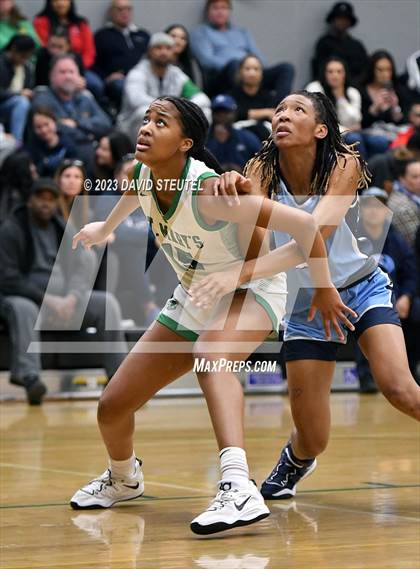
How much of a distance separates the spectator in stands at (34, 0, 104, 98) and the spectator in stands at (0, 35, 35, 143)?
561 millimetres

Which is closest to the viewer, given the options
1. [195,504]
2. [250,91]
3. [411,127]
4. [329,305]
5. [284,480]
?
[329,305]

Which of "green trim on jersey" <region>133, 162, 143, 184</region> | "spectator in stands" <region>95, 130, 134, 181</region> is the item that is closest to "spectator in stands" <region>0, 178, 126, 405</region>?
"spectator in stands" <region>95, 130, 134, 181</region>

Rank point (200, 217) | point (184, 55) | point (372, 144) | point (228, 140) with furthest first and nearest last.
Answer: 1. point (184, 55)
2. point (372, 144)
3. point (228, 140)
4. point (200, 217)

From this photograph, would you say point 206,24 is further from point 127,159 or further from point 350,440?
point 350,440

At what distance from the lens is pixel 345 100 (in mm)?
10852

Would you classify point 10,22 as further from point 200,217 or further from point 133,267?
point 200,217

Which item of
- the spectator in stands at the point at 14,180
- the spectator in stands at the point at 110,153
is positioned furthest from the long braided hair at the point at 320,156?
the spectator in stands at the point at 14,180

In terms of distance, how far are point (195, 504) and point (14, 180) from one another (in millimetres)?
5271

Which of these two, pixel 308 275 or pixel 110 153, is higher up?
pixel 110 153

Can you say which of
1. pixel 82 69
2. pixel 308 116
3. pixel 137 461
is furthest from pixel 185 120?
pixel 82 69

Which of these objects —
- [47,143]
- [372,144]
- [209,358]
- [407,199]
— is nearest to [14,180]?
[47,143]

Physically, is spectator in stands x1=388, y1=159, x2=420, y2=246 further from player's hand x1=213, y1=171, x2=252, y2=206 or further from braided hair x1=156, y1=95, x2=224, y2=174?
player's hand x1=213, y1=171, x2=252, y2=206

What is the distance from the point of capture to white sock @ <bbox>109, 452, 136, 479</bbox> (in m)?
4.64

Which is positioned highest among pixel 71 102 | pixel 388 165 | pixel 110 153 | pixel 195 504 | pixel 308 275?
pixel 71 102
